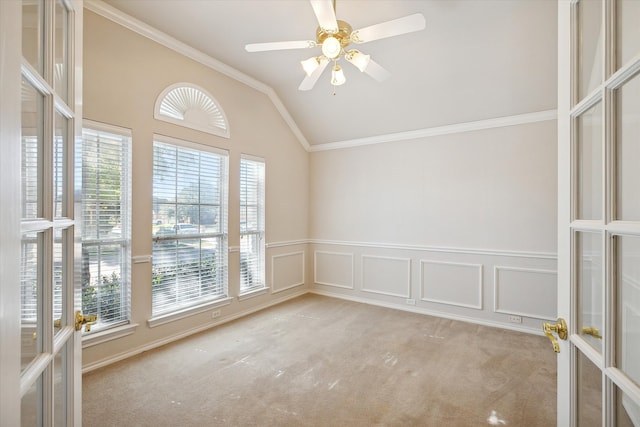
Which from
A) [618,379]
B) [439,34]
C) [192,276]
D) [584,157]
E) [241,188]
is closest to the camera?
[618,379]

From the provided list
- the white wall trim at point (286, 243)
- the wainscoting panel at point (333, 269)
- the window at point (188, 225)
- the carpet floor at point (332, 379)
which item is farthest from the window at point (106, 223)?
the wainscoting panel at point (333, 269)

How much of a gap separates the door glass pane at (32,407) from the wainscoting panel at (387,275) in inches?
158

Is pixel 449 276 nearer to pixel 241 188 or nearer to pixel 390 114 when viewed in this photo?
pixel 390 114

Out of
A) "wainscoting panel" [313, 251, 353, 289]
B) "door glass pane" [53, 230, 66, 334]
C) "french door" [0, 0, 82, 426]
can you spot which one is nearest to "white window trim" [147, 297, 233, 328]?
"wainscoting panel" [313, 251, 353, 289]

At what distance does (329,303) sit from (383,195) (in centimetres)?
181

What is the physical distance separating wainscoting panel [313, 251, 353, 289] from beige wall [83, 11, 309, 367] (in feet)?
2.28

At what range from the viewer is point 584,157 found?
898mm

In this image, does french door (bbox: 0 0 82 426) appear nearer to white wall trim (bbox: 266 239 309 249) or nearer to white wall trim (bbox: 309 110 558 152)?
white wall trim (bbox: 266 239 309 249)

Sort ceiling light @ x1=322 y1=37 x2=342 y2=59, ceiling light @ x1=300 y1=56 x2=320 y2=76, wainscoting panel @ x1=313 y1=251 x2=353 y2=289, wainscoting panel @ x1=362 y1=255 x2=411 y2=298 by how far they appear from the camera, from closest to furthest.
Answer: ceiling light @ x1=322 y1=37 x2=342 y2=59 → ceiling light @ x1=300 y1=56 x2=320 y2=76 → wainscoting panel @ x1=362 y1=255 x2=411 y2=298 → wainscoting panel @ x1=313 y1=251 x2=353 y2=289

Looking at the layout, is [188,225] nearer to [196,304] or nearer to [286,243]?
[196,304]

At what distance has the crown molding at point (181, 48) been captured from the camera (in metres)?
2.52

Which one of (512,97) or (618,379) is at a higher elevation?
(512,97)

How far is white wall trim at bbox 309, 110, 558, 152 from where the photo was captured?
3412 millimetres

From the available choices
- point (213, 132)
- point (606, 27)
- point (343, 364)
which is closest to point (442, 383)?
point (343, 364)
